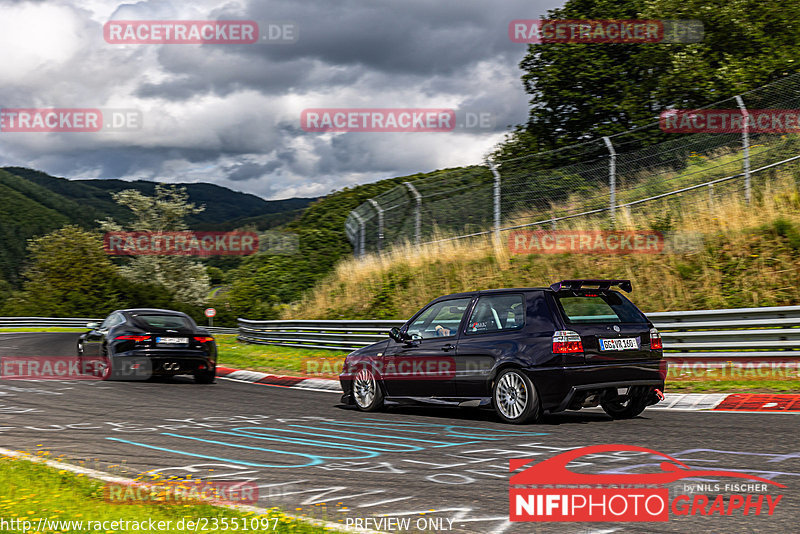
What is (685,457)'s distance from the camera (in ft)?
A: 21.6

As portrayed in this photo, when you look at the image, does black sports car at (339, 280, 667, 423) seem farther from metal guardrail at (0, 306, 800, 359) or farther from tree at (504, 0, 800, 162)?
tree at (504, 0, 800, 162)

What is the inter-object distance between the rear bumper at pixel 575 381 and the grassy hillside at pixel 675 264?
22.4 ft

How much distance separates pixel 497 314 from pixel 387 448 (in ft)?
8.78

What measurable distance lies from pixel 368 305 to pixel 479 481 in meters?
17.9

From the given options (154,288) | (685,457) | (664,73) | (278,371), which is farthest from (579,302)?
(154,288)

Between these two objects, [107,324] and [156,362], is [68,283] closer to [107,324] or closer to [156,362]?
[107,324]

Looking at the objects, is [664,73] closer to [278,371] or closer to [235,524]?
[278,371]

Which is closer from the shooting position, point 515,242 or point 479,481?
point 479,481

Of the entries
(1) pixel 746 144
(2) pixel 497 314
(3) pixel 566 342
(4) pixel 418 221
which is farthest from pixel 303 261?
(3) pixel 566 342

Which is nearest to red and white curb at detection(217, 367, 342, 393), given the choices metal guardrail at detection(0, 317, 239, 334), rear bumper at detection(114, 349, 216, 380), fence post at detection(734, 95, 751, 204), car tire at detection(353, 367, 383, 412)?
rear bumper at detection(114, 349, 216, 380)

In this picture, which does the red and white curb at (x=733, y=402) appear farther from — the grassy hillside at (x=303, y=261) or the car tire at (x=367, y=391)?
the grassy hillside at (x=303, y=261)

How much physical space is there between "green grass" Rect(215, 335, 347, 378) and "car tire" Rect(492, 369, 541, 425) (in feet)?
25.0

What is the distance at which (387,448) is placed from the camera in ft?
25.0

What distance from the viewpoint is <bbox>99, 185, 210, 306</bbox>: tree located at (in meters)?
71.2
